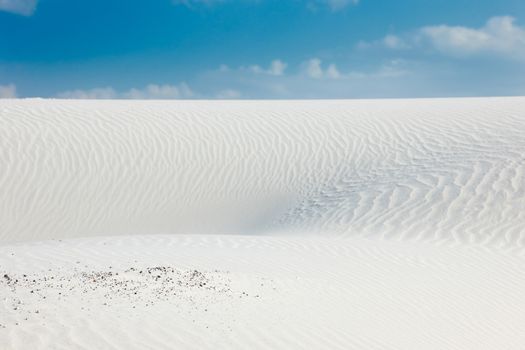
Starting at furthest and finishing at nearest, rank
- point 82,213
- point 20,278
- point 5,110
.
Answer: point 5,110 → point 82,213 → point 20,278

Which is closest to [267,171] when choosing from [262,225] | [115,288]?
[262,225]

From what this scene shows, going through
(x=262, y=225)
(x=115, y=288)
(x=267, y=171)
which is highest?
(x=267, y=171)

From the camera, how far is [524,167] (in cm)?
1348

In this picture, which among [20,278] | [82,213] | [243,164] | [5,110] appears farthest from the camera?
[5,110]

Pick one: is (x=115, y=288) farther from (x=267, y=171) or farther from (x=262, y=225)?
(x=267, y=171)

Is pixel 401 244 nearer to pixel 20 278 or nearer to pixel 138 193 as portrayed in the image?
pixel 20 278

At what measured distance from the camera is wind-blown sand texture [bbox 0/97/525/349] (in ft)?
18.7

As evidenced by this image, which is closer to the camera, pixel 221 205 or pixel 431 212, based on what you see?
pixel 431 212

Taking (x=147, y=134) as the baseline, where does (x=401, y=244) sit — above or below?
below

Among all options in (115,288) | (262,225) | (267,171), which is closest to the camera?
(115,288)

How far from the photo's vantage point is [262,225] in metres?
14.2

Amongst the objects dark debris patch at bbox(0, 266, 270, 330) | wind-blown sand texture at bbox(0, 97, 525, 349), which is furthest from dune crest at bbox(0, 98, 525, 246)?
dark debris patch at bbox(0, 266, 270, 330)

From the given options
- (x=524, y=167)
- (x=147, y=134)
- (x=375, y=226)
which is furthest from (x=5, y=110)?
(x=524, y=167)

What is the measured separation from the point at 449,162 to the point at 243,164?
5.75m
